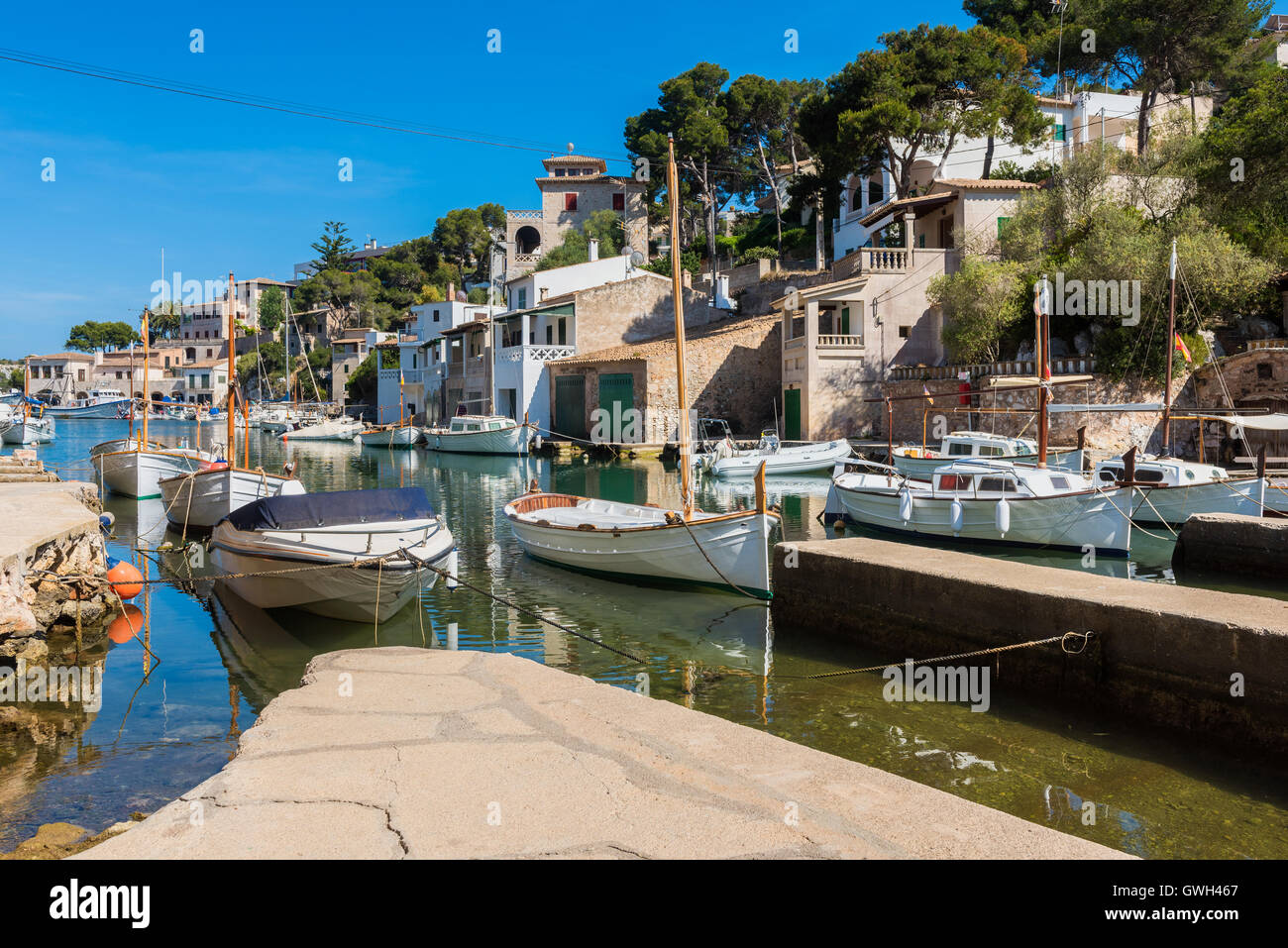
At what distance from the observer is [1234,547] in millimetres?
16172

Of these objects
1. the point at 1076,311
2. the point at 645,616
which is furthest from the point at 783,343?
the point at 645,616

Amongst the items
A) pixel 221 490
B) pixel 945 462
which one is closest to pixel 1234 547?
pixel 945 462

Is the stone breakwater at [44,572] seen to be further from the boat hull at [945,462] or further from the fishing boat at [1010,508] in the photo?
the boat hull at [945,462]

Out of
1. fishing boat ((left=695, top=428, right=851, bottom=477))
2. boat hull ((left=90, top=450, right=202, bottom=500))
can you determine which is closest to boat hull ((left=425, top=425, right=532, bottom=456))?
fishing boat ((left=695, top=428, right=851, bottom=477))

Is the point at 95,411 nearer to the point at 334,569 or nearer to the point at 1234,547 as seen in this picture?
the point at 334,569

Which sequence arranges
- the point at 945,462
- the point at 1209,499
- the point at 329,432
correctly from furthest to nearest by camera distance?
the point at 329,432 < the point at 945,462 < the point at 1209,499

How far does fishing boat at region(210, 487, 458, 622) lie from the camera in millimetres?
12156

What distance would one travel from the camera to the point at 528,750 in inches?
208

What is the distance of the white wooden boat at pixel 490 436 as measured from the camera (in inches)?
1746

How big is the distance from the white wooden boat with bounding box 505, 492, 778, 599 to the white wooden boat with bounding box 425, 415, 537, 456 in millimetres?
26861

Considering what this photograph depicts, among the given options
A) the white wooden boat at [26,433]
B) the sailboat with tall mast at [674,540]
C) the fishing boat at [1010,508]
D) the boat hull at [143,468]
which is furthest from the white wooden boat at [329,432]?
the fishing boat at [1010,508]

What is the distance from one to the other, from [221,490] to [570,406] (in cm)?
2627

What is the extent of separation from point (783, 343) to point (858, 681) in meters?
31.8
